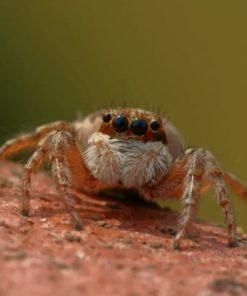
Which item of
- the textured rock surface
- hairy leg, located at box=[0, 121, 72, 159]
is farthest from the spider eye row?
hairy leg, located at box=[0, 121, 72, 159]

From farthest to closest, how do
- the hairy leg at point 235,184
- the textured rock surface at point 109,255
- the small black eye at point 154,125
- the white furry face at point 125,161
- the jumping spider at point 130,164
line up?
the hairy leg at point 235,184, the small black eye at point 154,125, the white furry face at point 125,161, the jumping spider at point 130,164, the textured rock surface at point 109,255

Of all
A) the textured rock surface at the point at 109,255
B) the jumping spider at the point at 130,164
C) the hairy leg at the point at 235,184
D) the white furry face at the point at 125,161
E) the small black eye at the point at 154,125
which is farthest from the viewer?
the hairy leg at the point at 235,184

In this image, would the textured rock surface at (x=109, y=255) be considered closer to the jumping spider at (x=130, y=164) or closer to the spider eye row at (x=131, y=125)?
the jumping spider at (x=130, y=164)

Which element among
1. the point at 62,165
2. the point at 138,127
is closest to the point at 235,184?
the point at 138,127

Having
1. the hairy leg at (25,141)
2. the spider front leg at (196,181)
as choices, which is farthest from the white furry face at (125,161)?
the hairy leg at (25,141)

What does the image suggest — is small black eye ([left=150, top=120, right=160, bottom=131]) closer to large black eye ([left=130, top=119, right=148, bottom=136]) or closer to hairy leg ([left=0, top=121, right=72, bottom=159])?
large black eye ([left=130, top=119, right=148, bottom=136])

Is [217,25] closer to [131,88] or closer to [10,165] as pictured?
[131,88]

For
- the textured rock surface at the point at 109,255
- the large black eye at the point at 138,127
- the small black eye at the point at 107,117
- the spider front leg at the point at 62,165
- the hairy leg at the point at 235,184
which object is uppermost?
the small black eye at the point at 107,117

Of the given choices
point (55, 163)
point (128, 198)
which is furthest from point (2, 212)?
point (128, 198)
